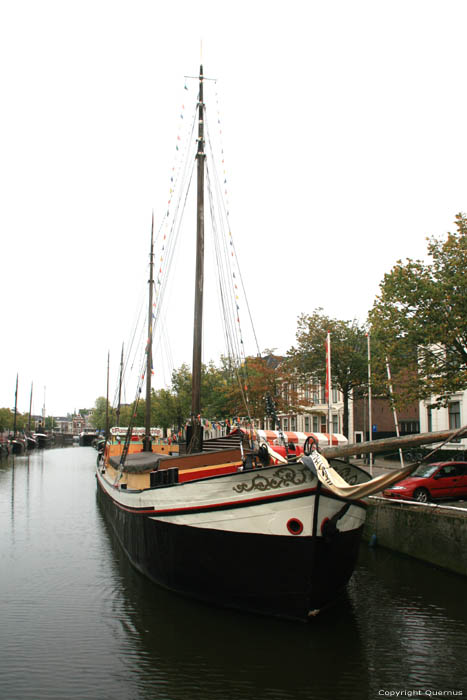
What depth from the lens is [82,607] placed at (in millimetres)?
11180

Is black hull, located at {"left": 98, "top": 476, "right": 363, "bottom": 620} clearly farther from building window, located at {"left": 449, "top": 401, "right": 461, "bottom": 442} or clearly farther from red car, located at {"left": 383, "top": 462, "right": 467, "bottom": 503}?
building window, located at {"left": 449, "top": 401, "right": 461, "bottom": 442}

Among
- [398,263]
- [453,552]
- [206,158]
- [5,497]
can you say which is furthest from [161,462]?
[5,497]

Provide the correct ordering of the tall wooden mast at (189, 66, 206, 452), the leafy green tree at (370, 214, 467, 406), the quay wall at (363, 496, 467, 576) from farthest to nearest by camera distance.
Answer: the leafy green tree at (370, 214, 467, 406)
the tall wooden mast at (189, 66, 206, 452)
the quay wall at (363, 496, 467, 576)

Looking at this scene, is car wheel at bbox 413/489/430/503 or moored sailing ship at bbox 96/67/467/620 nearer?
moored sailing ship at bbox 96/67/467/620

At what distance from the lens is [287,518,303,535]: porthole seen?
8898 millimetres

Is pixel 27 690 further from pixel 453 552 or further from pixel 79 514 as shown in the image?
pixel 79 514

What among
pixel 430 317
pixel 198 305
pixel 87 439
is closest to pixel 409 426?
pixel 430 317

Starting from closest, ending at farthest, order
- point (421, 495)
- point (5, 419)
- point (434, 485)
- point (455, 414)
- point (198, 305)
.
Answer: point (198, 305) < point (421, 495) < point (434, 485) < point (455, 414) < point (5, 419)

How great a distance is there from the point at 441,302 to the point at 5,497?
24.0 m

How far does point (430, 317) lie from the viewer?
23578mm

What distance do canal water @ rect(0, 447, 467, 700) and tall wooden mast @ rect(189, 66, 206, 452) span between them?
3819mm

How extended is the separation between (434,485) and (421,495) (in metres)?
0.63

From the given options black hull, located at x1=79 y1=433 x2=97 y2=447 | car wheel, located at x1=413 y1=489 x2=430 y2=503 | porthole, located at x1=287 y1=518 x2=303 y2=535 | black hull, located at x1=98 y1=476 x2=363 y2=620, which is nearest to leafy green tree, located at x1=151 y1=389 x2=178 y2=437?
car wheel, located at x1=413 y1=489 x2=430 y2=503

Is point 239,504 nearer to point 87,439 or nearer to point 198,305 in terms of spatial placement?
point 198,305
